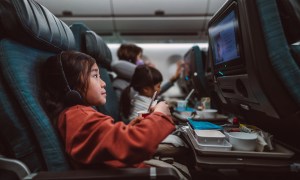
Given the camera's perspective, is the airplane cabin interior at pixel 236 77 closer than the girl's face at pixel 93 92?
Yes

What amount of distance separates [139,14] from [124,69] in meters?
1.52

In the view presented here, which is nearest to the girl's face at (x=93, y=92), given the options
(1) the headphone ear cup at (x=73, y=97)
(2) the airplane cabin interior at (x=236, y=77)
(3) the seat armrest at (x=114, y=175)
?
(1) the headphone ear cup at (x=73, y=97)

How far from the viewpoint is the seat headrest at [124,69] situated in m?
2.84

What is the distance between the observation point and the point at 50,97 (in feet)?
3.42

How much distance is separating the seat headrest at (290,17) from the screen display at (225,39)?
0.18m

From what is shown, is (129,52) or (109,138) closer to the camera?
(109,138)

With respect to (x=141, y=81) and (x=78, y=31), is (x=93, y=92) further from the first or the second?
(x=141, y=81)

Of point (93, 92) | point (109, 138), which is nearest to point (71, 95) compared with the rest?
point (93, 92)

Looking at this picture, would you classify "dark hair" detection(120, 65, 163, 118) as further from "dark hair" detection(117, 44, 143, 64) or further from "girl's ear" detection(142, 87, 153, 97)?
"dark hair" detection(117, 44, 143, 64)

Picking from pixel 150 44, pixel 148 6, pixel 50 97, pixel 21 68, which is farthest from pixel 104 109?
pixel 150 44

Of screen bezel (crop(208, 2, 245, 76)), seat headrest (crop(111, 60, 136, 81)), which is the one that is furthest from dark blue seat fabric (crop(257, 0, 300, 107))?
seat headrest (crop(111, 60, 136, 81))

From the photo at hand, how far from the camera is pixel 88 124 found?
89cm

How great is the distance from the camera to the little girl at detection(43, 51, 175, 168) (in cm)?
85

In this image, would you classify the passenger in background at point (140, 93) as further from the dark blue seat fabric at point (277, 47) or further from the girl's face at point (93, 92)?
the dark blue seat fabric at point (277, 47)
